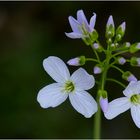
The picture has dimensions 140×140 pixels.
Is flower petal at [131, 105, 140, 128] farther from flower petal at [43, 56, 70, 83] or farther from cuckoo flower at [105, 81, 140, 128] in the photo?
flower petal at [43, 56, 70, 83]

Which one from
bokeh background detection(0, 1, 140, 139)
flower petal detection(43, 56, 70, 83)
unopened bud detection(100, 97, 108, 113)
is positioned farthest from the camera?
bokeh background detection(0, 1, 140, 139)

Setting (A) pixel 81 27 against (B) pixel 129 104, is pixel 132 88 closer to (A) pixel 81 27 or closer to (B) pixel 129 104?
(B) pixel 129 104

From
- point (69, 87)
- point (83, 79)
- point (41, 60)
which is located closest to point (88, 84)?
point (83, 79)

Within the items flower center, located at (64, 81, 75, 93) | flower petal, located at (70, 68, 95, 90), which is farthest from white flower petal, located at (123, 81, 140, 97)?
flower center, located at (64, 81, 75, 93)

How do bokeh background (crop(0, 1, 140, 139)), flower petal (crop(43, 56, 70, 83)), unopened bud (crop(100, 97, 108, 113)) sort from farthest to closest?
bokeh background (crop(0, 1, 140, 139)) < flower petal (crop(43, 56, 70, 83)) < unopened bud (crop(100, 97, 108, 113))

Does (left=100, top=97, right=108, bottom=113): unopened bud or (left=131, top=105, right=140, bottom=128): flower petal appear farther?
(left=131, top=105, right=140, bottom=128): flower petal

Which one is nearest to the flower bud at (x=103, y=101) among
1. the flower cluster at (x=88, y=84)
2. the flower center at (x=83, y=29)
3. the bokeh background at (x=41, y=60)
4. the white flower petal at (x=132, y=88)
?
the flower cluster at (x=88, y=84)
